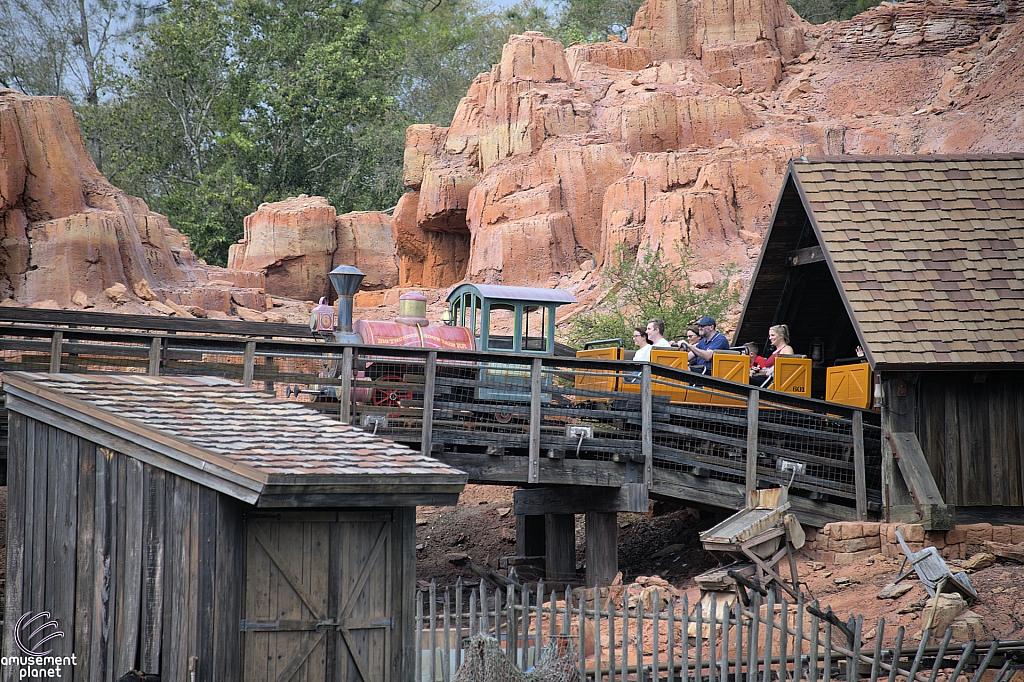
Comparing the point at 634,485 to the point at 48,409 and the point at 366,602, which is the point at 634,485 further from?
the point at 48,409

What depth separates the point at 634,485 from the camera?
12.6 meters

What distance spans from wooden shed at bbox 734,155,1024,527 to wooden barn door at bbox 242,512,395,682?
6.73 metres

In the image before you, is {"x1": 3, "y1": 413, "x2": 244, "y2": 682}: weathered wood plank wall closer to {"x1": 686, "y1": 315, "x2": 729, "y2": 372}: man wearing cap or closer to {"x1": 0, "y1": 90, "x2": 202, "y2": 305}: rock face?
{"x1": 686, "y1": 315, "x2": 729, "y2": 372}: man wearing cap

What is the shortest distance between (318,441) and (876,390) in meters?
7.66

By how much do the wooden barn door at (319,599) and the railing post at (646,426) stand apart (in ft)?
17.5

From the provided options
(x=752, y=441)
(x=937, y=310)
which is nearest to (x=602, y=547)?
(x=752, y=441)

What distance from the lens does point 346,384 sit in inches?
462

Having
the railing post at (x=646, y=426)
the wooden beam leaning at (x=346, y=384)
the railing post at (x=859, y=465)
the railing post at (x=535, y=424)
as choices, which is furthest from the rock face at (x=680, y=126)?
the wooden beam leaning at (x=346, y=384)

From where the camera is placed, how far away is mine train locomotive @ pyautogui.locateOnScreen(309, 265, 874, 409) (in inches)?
493

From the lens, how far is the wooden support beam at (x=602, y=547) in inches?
525

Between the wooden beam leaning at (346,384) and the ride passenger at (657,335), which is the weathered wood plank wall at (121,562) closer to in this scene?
the wooden beam leaning at (346,384)

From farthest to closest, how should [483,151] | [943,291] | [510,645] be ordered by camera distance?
[483,151] → [943,291] → [510,645]

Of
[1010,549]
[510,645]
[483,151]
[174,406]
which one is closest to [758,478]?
[1010,549]

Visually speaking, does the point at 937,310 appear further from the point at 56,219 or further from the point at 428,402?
the point at 56,219
